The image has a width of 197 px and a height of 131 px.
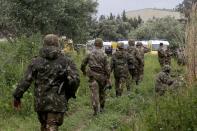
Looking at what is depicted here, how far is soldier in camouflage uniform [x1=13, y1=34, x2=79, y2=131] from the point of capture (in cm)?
888

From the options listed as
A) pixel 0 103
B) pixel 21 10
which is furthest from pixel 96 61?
pixel 21 10

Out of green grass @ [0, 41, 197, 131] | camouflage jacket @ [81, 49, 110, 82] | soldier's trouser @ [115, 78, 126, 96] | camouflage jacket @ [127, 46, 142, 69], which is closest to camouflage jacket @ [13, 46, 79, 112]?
green grass @ [0, 41, 197, 131]

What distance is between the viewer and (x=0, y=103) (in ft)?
44.3

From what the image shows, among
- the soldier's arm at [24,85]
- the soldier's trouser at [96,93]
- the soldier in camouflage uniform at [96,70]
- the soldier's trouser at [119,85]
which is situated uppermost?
the soldier's arm at [24,85]

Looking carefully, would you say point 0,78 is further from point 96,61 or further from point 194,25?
point 194,25

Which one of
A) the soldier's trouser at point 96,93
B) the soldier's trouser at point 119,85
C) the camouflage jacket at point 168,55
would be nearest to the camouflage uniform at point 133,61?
the soldier's trouser at point 119,85

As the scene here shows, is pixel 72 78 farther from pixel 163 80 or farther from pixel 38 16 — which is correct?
pixel 38 16

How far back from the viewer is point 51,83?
8.92m

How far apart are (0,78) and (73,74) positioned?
6791 mm

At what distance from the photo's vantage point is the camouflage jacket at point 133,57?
2030 centimetres

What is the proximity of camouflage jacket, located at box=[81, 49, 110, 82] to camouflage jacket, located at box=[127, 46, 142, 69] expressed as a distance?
5.98 meters

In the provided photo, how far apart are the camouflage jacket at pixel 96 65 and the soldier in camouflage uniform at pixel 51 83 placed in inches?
206

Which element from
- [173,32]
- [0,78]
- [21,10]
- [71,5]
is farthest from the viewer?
[71,5]

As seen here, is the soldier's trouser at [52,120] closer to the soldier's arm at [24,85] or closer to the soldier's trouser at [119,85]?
the soldier's arm at [24,85]
